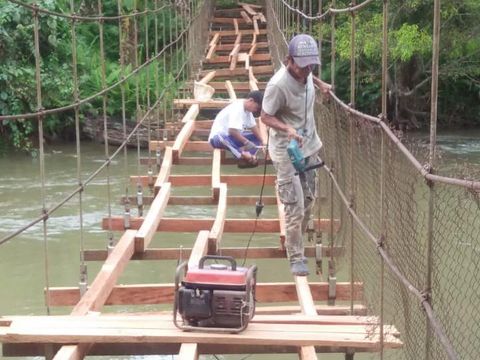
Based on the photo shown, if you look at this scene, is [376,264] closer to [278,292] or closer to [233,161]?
[278,292]

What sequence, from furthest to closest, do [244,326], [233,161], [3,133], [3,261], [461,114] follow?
[461,114], [3,133], [3,261], [233,161], [244,326]

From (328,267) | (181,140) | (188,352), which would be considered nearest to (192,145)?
(181,140)

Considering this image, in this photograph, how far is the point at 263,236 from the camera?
761 centimetres

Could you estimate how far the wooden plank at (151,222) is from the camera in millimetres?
3773

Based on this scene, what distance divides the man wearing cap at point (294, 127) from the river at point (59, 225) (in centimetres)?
122

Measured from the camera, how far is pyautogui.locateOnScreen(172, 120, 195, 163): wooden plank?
5637 mm

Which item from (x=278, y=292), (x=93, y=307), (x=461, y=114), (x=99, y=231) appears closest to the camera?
(x=93, y=307)

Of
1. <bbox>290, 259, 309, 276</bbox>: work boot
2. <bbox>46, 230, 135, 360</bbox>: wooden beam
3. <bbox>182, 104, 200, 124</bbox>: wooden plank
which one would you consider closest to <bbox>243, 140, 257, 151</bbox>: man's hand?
<bbox>46, 230, 135, 360</bbox>: wooden beam

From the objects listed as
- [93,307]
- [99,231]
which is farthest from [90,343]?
[99,231]

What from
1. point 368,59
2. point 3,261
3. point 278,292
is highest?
point 368,59

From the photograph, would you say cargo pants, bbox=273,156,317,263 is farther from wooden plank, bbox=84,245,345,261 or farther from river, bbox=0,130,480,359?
river, bbox=0,130,480,359

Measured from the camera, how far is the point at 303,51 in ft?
10.3

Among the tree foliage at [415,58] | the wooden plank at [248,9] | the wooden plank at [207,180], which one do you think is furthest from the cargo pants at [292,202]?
the wooden plank at [248,9]

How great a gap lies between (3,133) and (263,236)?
4.59m
